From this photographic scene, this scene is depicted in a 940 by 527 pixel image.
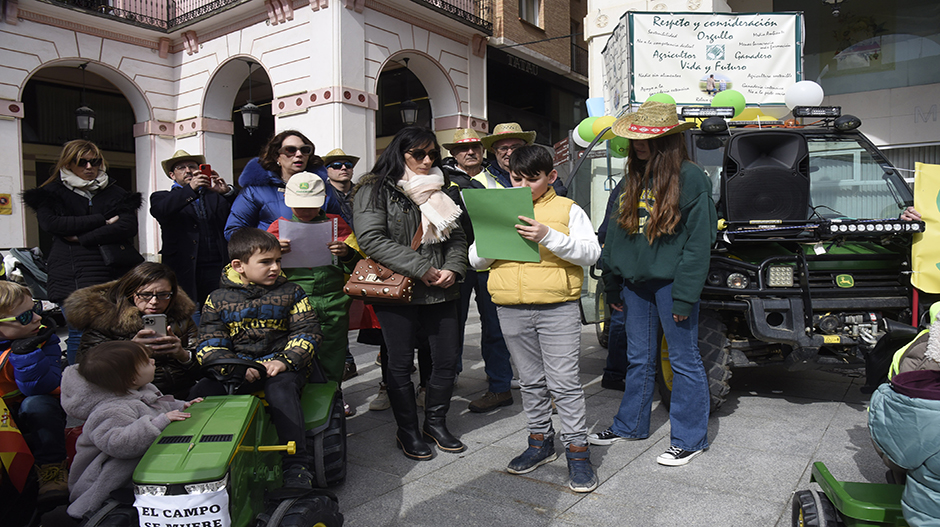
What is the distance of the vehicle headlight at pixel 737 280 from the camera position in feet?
14.2

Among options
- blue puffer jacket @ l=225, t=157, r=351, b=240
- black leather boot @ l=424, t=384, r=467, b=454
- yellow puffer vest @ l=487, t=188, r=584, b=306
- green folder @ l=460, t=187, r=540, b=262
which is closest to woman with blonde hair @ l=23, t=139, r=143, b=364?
blue puffer jacket @ l=225, t=157, r=351, b=240

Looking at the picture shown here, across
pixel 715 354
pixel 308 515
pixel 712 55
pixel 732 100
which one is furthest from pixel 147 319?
pixel 712 55

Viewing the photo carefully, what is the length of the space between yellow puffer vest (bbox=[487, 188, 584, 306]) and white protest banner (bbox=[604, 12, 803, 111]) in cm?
489

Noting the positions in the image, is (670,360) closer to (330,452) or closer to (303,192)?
(330,452)

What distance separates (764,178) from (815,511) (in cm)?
302

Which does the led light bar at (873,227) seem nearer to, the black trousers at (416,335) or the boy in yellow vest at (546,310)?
the boy in yellow vest at (546,310)

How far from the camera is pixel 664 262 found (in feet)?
11.9

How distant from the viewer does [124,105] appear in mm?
18016

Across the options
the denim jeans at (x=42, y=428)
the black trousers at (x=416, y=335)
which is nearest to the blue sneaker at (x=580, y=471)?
the black trousers at (x=416, y=335)

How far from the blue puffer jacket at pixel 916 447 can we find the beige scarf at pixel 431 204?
236 cm

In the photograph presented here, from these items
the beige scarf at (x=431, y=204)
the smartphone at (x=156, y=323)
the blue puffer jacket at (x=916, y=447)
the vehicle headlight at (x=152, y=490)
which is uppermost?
the beige scarf at (x=431, y=204)

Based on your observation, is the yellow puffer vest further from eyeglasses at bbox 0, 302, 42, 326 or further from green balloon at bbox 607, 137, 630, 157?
eyeglasses at bbox 0, 302, 42, 326

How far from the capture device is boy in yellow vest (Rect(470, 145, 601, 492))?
335 centimetres

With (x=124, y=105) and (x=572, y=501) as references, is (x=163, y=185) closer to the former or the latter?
(x=124, y=105)
